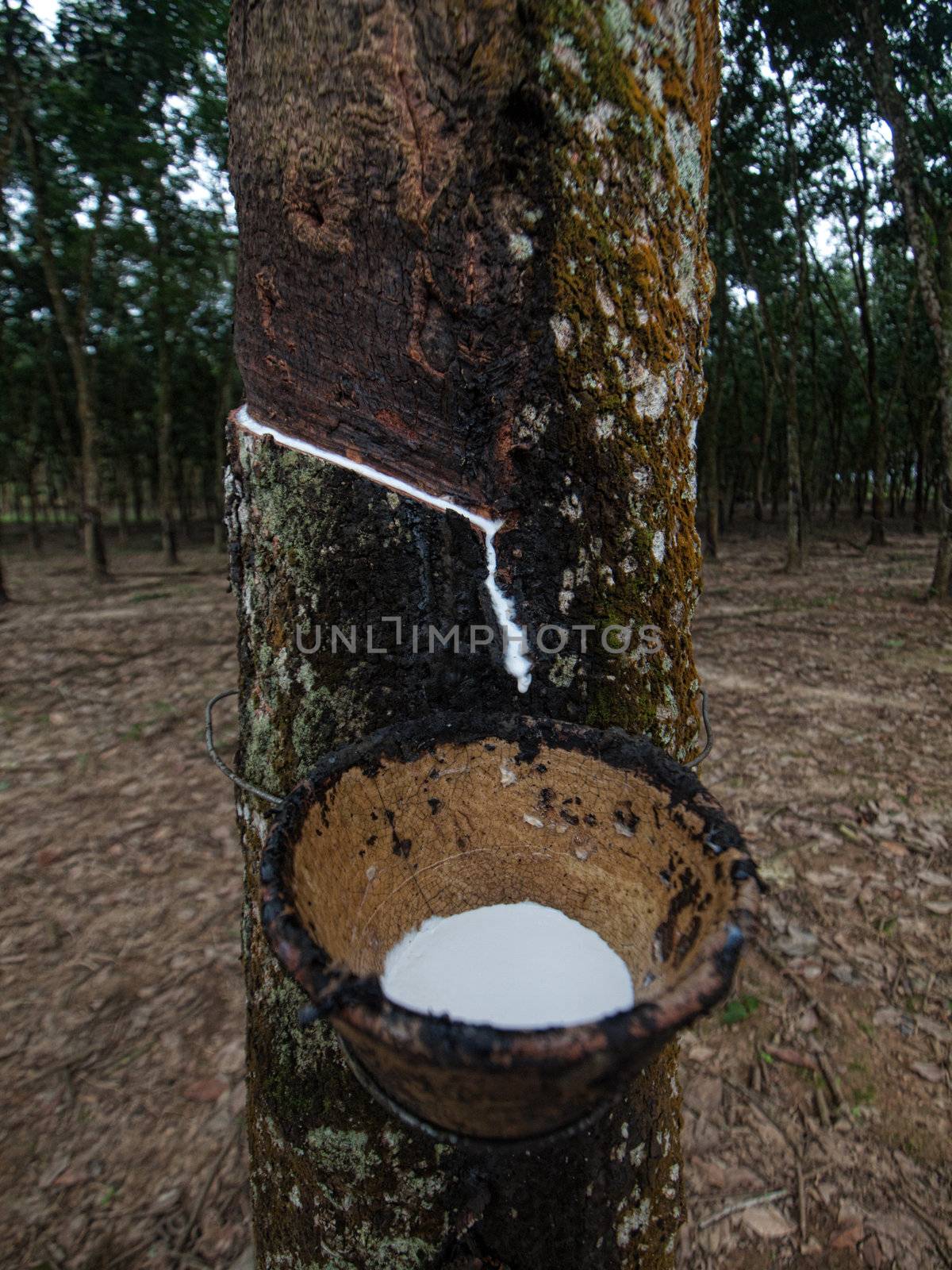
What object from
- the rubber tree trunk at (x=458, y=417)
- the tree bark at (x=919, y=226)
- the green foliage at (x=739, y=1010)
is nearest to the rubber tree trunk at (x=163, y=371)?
the tree bark at (x=919, y=226)

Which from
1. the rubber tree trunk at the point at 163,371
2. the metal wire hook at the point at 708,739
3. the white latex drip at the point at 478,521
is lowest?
the metal wire hook at the point at 708,739

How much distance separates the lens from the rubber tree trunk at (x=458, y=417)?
3.86 ft

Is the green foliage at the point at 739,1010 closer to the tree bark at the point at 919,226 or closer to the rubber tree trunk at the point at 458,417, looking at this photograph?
the rubber tree trunk at the point at 458,417

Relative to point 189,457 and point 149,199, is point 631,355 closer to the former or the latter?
point 149,199

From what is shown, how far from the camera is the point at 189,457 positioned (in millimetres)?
26672

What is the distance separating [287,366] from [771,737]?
4.86 m

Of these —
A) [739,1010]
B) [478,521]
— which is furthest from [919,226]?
[478,521]

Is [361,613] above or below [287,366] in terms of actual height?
below

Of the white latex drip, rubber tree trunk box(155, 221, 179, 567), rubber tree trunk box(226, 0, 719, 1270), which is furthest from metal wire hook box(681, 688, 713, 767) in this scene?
rubber tree trunk box(155, 221, 179, 567)

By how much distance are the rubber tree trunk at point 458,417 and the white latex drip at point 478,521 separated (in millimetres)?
17

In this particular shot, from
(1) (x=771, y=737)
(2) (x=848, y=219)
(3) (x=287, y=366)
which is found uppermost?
(2) (x=848, y=219)

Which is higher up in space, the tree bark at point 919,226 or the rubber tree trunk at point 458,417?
the tree bark at point 919,226

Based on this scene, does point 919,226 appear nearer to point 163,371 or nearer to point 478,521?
point 478,521

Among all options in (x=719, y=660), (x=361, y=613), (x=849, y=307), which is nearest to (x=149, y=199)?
(x=719, y=660)
